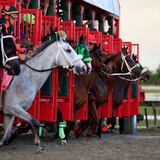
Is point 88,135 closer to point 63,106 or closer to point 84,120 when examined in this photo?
point 84,120

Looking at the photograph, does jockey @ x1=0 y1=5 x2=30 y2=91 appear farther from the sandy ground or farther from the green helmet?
the sandy ground

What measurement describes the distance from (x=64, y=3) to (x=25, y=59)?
5971 mm

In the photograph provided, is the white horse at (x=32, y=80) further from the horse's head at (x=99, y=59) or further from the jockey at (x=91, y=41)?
the jockey at (x=91, y=41)

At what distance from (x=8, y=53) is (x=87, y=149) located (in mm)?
2912

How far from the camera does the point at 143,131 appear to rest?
811 inches

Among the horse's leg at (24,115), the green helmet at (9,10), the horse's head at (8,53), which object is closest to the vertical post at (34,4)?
the green helmet at (9,10)

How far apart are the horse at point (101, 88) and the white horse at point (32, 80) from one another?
10.1ft

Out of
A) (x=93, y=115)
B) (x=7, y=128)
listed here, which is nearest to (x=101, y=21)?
(x=93, y=115)

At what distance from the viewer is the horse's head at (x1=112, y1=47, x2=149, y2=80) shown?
18078 mm

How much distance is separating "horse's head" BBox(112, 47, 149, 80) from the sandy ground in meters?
2.13

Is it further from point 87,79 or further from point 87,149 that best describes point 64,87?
point 87,149

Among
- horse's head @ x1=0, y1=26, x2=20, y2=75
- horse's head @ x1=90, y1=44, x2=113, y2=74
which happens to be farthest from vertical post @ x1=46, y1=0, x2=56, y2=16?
horse's head @ x1=0, y1=26, x2=20, y2=75

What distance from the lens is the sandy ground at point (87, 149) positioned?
12336 millimetres

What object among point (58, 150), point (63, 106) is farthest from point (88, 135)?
point (58, 150)
